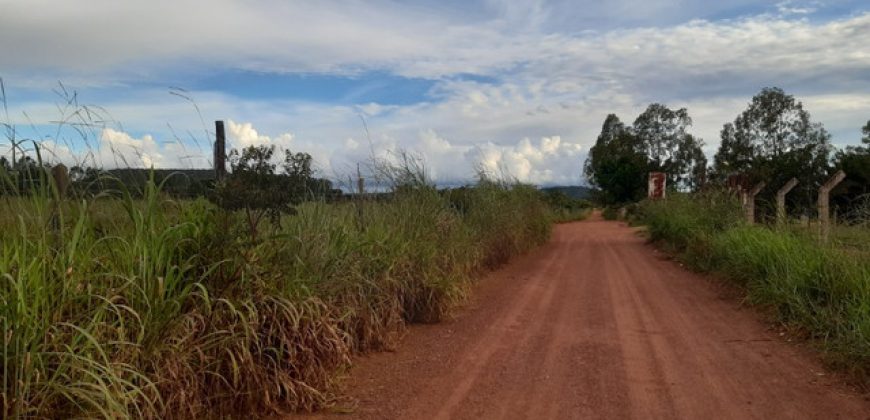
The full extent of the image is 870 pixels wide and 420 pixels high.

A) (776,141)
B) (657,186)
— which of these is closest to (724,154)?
(776,141)

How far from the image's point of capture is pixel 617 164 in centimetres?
5438

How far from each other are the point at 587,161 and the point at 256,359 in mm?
61205

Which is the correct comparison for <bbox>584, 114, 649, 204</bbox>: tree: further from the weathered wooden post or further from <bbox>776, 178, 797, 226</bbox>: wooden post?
→ the weathered wooden post

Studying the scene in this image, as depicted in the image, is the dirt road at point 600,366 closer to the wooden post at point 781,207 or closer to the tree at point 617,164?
the wooden post at point 781,207

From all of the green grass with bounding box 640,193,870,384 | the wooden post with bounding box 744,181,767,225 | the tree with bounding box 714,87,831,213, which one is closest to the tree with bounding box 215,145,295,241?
the green grass with bounding box 640,193,870,384

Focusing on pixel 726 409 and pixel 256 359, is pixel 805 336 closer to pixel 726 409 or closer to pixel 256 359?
pixel 726 409

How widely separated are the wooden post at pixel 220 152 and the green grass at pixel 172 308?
459 millimetres

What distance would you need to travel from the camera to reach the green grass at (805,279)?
6.53 meters

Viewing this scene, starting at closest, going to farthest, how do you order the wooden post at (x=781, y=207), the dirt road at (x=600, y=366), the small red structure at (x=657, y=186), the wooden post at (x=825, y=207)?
the dirt road at (x=600, y=366) → the wooden post at (x=825, y=207) → the wooden post at (x=781, y=207) → the small red structure at (x=657, y=186)

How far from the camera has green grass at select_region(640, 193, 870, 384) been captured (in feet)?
21.4

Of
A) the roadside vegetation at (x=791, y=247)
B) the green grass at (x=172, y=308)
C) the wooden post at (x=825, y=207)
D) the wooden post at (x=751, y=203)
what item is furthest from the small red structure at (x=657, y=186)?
the green grass at (x=172, y=308)

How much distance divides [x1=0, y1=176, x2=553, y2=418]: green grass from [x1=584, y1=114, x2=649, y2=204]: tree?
48166 mm

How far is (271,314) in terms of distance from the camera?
522 cm

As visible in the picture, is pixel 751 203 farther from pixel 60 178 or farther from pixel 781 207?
pixel 60 178
